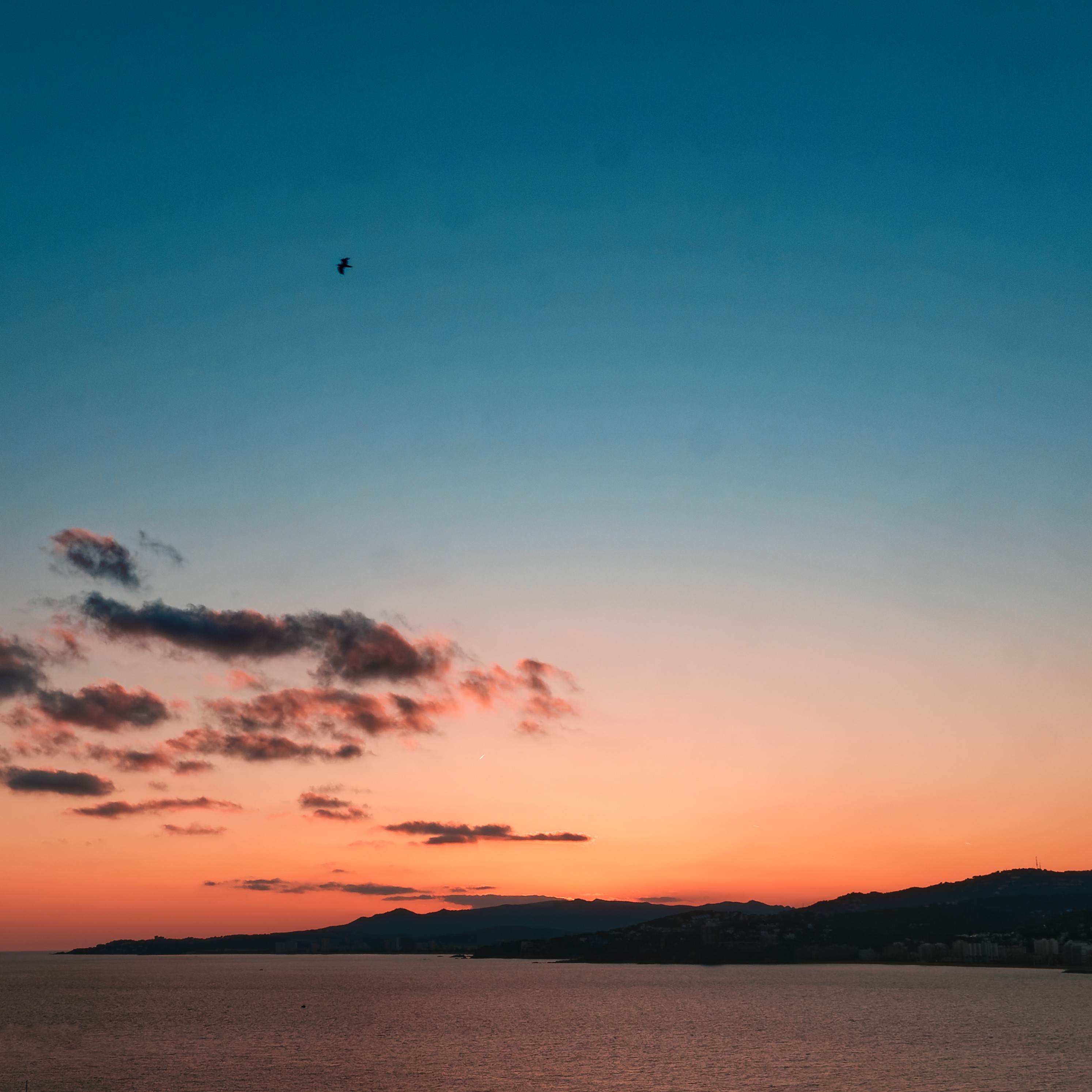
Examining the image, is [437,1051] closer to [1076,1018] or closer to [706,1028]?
[706,1028]

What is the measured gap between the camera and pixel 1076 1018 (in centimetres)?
17850

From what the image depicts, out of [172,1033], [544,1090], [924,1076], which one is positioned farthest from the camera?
[172,1033]

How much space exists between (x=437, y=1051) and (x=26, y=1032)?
74.8 m

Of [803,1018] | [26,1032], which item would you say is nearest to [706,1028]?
[803,1018]

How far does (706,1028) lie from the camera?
162 meters

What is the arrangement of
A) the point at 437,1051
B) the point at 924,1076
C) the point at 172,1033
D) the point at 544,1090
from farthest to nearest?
1. the point at 172,1033
2. the point at 437,1051
3. the point at 924,1076
4. the point at 544,1090

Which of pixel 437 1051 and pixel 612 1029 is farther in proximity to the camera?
pixel 612 1029

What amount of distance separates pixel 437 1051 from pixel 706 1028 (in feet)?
170

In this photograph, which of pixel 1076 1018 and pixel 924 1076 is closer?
pixel 924 1076

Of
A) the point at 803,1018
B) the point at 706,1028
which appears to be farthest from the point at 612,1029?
the point at 803,1018

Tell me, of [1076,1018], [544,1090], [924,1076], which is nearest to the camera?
[544,1090]

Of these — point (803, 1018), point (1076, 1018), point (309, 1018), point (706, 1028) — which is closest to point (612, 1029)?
point (706, 1028)

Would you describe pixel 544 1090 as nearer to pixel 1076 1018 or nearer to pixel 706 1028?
pixel 706 1028

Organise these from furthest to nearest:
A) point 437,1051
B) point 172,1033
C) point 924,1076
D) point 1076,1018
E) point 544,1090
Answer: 1. point 1076,1018
2. point 172,1033
3. point 437,1051
4. point 924,1076
5. point 544,1090
